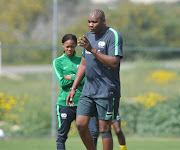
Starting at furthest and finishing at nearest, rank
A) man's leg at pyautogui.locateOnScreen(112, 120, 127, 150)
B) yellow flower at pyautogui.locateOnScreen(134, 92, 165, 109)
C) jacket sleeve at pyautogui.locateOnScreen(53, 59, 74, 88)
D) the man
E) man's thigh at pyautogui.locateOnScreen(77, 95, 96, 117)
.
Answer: yellow flower at pyautogui.locateOnScreen(134, 92, 165, 109), man's leg at pyautogui.locateOnScreen(112, 120, 127, 150), jacket sleeve at pyautogui.locateOnScreen(53, 59, 74, 88), man's thigh at pyautogui.locateOnScreen(77, 95, 96, 117), the man

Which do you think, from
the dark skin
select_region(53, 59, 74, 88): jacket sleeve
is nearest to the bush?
select_region(53, 59, 74, 88): jacket sleeve

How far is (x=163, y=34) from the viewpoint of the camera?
662 inches

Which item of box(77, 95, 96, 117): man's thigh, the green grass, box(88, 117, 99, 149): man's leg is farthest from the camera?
the green grass

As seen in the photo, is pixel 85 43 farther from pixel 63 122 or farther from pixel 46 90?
pixel 46 90

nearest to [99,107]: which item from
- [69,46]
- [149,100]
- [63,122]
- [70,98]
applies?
[70,98]

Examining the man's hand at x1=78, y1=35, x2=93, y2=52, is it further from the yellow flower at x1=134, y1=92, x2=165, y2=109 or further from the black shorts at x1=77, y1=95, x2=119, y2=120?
the yellow flower at x1=134, y1=92, x2=165, y2=109

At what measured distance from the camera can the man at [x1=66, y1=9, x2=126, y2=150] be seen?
576 centimetres

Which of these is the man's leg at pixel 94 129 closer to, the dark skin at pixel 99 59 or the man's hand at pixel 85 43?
the dark skin at pixel 99 59

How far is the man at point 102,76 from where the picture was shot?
18.9 feet

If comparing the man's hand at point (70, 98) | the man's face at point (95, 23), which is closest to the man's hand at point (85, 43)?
the man's face at point (95, 23)

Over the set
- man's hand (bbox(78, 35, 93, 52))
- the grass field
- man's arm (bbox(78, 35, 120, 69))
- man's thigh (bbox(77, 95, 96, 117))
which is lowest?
the grass field

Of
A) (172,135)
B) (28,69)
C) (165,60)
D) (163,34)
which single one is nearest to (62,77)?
(172,135)

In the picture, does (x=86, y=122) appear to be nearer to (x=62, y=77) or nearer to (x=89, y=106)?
(x=89, y=106)

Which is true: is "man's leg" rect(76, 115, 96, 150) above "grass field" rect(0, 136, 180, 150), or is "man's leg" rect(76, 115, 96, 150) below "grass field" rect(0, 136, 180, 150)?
above
